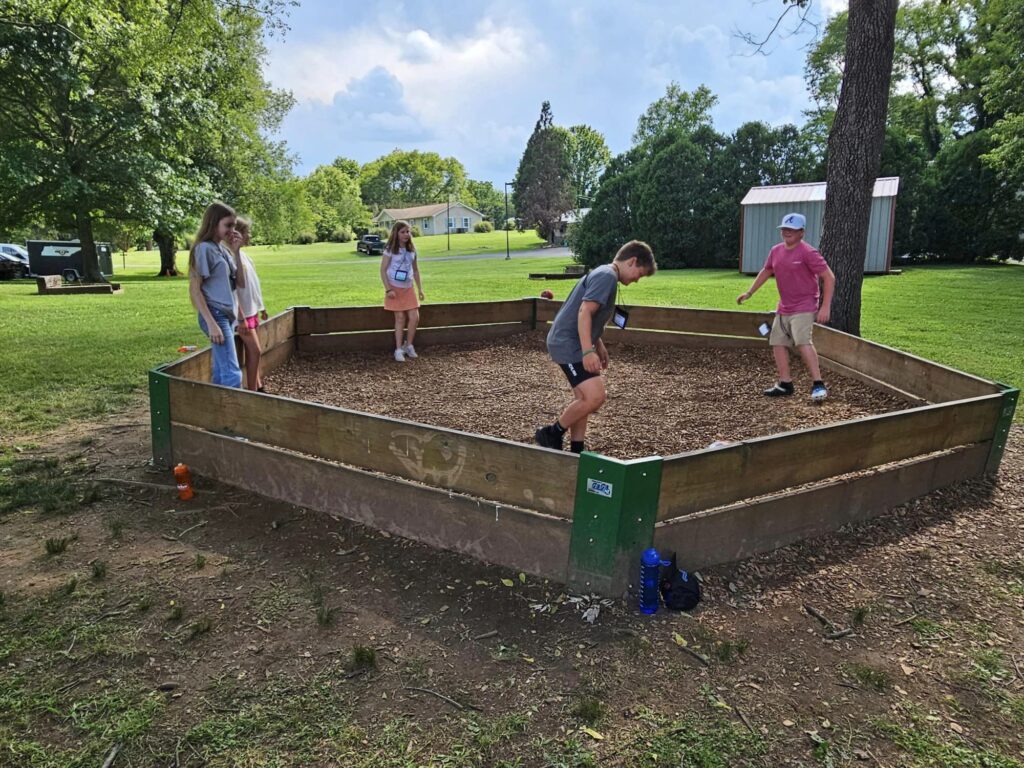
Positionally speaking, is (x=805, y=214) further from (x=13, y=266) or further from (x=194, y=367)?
(x=13, y=266)

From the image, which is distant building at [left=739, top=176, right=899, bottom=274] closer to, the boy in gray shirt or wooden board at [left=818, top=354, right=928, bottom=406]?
wooden board at [left=818, top=354, right=928, bottom=406]

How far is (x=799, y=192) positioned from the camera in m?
24.8

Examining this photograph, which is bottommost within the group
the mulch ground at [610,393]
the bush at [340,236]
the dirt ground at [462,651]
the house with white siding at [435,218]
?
the dirt ground at [462,651]

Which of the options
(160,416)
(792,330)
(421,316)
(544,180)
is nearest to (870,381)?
(792,330)

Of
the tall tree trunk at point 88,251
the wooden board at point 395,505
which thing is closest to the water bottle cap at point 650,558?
the wooden board at point 395,505

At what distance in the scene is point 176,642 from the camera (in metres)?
2.87

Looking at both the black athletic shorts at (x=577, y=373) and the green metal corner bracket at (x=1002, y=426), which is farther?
the green metal corner bracket at (x=1002, y=426)

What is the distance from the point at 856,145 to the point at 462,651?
738 centimetres

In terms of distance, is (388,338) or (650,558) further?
(388,338)

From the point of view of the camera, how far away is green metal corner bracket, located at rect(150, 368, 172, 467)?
460 cm

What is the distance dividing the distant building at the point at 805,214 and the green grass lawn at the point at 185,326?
1.78 metres

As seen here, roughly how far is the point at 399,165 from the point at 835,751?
467 feet

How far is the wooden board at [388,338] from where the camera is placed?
8.87 metres

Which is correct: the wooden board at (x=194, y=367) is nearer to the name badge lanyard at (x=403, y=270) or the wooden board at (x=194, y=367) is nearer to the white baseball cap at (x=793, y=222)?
the name badge lanyard at (x=403, y=270)
